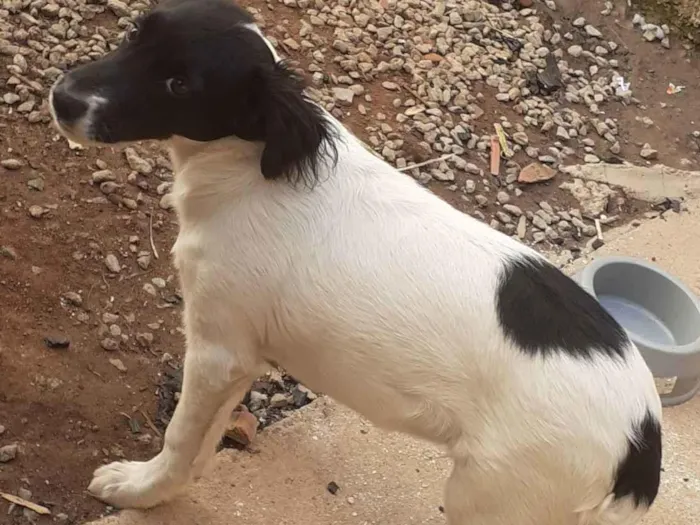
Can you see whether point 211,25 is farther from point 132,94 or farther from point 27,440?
point 27,440

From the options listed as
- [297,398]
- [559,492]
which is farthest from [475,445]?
[297,398]

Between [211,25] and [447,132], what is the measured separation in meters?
2.42

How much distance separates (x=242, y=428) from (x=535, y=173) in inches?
80.4

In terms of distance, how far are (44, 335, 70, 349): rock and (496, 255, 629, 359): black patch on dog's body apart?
1.61 m

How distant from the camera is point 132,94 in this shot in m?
2.34

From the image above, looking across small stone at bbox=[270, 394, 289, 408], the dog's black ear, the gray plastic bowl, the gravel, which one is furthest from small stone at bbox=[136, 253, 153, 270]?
the gray plastic bowl

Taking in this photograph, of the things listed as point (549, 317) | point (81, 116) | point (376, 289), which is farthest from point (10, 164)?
point (549, 317)

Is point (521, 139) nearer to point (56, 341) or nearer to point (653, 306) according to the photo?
point (653, 306)

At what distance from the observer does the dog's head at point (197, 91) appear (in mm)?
Result: 2295

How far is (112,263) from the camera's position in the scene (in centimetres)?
357

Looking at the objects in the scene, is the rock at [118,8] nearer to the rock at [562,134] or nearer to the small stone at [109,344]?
the small stone at [109,344]

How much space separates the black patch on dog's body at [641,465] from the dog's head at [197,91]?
103 cm

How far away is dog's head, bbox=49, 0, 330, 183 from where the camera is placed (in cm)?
229

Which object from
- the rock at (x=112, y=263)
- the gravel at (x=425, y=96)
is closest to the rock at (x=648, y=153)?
the gravel at (x=425, y=96)
